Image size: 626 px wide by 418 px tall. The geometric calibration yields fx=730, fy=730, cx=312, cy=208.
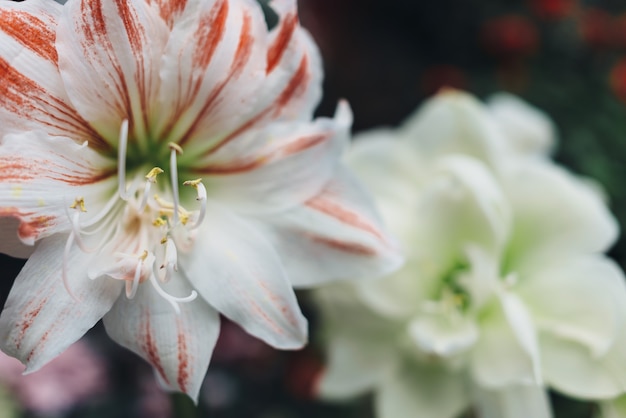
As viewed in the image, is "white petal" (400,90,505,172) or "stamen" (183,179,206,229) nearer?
"stamen" (183,179,206,229)

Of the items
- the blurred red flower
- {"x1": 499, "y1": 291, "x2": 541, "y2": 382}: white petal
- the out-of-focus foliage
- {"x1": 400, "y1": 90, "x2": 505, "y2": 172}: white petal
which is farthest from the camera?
the blurred red flower

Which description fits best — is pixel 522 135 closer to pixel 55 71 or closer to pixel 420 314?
pixel 420 314

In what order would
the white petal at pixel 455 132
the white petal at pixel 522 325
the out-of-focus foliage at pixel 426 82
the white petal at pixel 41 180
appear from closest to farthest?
the white petal at pixel 41 180 < the white petal at pixel 522 325 < the white petal at pixel 455 132 < the out-of-focus foliage at pixel 426 82

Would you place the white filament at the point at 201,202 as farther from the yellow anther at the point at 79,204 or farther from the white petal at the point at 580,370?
the white petal at the point at 580,370

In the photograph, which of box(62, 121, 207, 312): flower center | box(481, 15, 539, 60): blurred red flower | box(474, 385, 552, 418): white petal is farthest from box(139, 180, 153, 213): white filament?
box(481, 15, 539, 60): blurred red flower

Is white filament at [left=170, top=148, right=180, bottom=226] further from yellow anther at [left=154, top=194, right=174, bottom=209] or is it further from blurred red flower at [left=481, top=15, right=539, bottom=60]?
blurred red flower at [left=481, top=15, right=539, bottom=60]

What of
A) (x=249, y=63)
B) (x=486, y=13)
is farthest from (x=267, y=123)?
(x=486, y=13)

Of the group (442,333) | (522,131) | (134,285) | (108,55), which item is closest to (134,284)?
(134,285)

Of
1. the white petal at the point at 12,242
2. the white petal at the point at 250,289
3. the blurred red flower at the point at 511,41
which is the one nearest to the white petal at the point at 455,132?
the white petal at the point at 250,289
